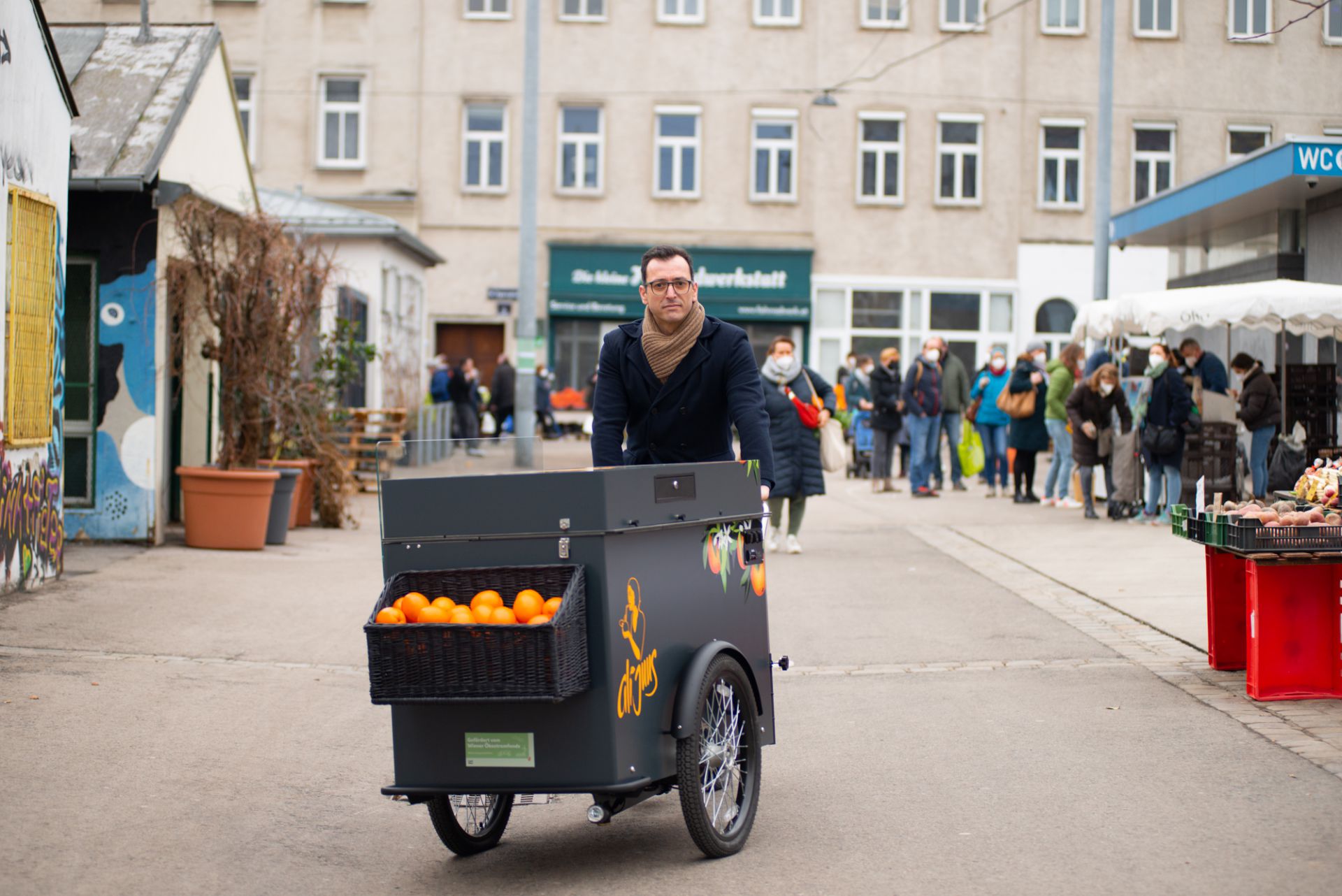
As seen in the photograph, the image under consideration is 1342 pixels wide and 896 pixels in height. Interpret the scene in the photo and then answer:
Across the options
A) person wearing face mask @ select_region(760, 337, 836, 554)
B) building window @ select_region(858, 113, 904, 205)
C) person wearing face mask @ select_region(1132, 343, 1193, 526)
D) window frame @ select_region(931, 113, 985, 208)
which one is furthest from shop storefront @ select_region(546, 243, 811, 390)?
person wearing face mask @ select_region(760, 337, 836, 554)

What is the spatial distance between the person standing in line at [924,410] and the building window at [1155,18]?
20.0 metres

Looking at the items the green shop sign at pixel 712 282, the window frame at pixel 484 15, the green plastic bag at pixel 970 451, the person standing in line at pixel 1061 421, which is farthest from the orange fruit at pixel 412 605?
the window frame at pixel 484 15

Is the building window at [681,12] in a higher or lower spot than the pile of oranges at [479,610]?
higher

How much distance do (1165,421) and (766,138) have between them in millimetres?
22595

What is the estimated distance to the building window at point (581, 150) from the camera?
124ft

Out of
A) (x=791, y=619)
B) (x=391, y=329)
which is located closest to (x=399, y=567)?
(x=791, y=619)

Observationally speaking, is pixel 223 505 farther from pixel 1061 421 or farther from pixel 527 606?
pixel 1061 421

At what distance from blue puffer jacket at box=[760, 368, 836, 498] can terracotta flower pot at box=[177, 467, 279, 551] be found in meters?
4.29

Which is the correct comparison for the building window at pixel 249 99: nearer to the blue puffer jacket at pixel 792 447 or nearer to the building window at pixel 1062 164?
the building window at pixel 1062 164

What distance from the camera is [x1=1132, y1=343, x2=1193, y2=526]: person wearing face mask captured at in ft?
53.9

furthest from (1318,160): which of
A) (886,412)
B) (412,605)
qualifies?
(412,605)

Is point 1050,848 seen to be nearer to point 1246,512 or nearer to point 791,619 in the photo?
point 1246,512

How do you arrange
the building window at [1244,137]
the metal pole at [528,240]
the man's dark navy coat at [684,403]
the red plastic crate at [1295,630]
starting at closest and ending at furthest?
the man's dark navy coat at [684,403]
the red plastic crate at [1295,630]
the metal pole at [528,240]
the building window at [1244,137]

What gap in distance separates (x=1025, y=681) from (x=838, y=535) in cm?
799
